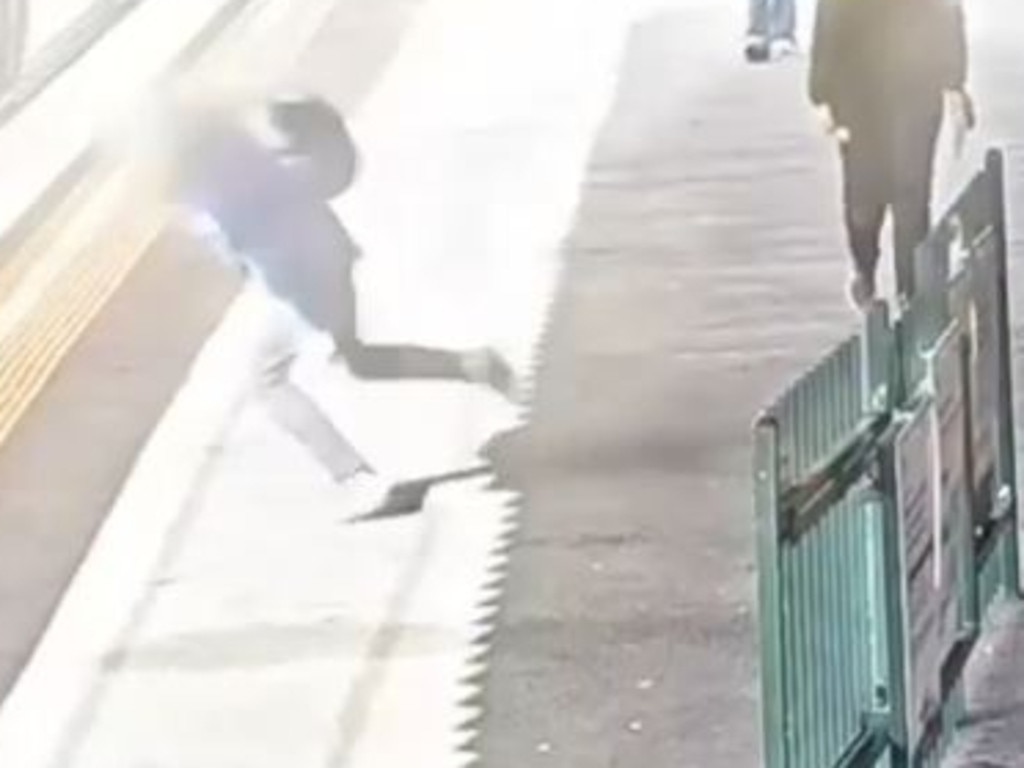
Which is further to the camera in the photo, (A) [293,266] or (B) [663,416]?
(A) [293,266]

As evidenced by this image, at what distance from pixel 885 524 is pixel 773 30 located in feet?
26.2

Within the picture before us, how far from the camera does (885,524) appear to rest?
191 inches

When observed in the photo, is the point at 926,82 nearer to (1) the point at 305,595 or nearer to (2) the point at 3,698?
(1) the point at 305,595

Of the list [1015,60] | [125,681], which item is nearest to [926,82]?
[125,681]

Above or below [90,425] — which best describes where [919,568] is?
above

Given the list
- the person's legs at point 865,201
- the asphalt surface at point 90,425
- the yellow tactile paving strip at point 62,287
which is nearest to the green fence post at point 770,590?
the asphalt surface at point 90,425

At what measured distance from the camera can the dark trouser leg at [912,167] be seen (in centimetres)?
798

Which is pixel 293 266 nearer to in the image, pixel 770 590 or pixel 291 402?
pixel 291 402

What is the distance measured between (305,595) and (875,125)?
207 cm

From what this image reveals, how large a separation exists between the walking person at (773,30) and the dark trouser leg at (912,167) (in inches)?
178

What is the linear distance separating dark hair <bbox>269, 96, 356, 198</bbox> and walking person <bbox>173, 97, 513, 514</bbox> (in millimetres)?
16

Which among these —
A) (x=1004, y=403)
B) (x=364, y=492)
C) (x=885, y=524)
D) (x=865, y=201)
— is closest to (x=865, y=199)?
(x=865, y=201)

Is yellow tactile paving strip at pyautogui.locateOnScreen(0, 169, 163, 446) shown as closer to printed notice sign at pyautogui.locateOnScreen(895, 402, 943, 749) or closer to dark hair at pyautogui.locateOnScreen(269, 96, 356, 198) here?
dark hair at pyautogui.locateOnScreen(269, 96, 356, 198)

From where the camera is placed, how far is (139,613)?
6770 mm
